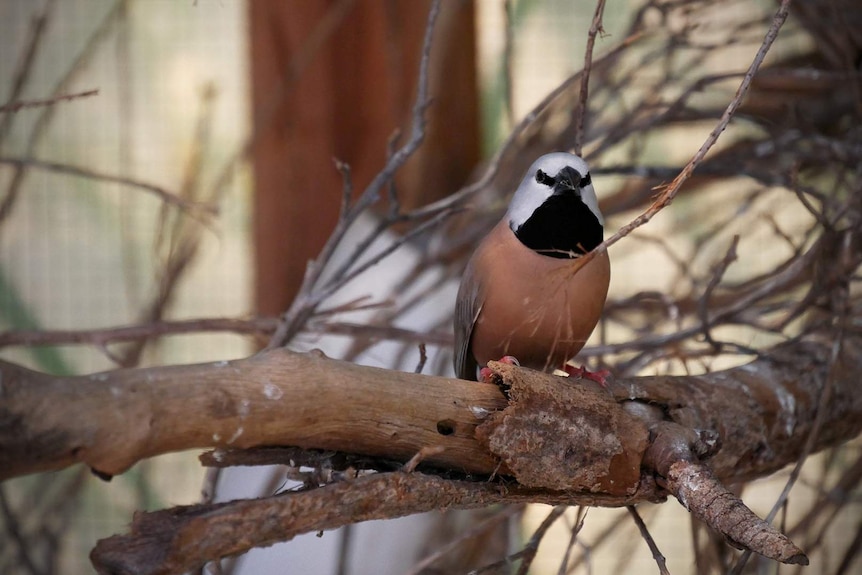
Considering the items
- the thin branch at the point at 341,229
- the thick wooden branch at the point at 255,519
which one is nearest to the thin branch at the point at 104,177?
the thin branch at the point at 341,229

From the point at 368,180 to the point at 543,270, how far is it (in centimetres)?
128

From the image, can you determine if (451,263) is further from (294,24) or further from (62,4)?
(62,4)

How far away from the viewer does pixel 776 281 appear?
2.25m

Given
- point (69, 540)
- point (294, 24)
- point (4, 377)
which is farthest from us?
point (69, 540)

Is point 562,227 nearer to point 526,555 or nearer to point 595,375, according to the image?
point 595,375

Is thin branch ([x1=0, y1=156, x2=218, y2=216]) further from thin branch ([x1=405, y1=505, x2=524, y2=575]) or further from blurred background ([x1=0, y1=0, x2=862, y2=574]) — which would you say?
thin branch ([x1=405, y1=505, x2=524, y2=575])

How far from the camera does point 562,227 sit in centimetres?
215

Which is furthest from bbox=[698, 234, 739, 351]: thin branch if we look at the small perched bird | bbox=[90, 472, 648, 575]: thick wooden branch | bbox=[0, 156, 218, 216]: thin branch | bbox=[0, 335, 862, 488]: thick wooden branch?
bbox=[0, 156, 218, 216]: thin branch

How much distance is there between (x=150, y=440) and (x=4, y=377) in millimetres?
194

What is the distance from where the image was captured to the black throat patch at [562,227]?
2.14m

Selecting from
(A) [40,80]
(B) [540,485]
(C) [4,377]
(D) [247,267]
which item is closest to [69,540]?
(D) [247,267]

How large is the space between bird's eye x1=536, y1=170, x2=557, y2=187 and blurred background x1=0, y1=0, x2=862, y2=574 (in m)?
0.47

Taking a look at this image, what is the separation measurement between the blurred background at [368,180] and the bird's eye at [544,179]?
0.47m

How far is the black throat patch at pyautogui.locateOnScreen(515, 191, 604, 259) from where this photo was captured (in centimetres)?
214
